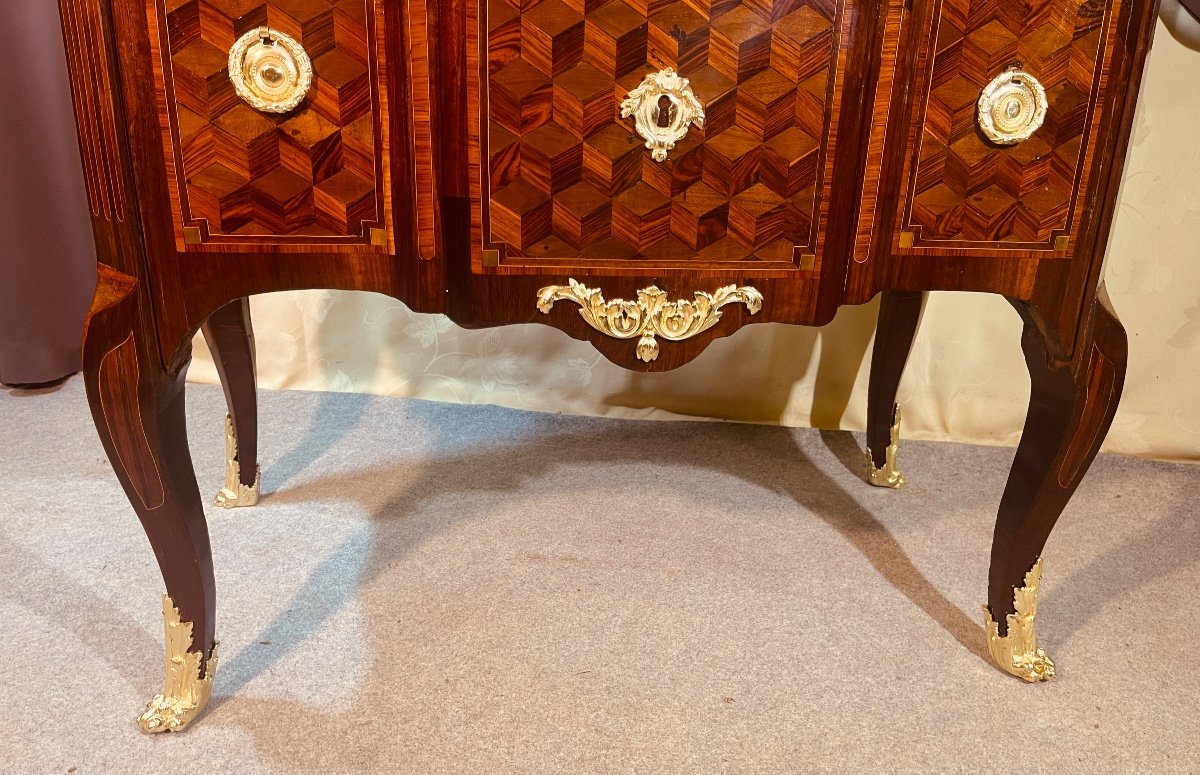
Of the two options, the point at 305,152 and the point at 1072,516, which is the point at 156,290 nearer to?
the point at 305,152

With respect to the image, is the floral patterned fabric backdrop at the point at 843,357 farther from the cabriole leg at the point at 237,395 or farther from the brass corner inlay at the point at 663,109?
the brass corner inlay at the point at 663,109

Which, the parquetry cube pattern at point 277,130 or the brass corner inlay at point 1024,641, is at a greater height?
the parquetry cube pattern at point 277,130

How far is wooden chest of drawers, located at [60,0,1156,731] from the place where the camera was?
2.05ft

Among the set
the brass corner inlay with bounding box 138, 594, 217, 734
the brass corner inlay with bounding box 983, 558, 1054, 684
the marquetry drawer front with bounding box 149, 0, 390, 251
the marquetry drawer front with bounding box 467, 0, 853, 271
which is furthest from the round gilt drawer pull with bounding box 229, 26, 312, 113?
the brass corner inlay with bounding box 983, 558, 1054, 684

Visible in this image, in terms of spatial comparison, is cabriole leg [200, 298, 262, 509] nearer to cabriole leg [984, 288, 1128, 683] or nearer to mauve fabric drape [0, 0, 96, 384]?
mauve fabric drape [0, 0, 96, 384]

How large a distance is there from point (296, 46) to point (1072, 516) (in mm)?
1124

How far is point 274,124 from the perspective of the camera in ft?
2.09

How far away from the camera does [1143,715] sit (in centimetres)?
82

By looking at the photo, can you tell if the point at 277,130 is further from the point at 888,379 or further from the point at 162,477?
the point at 888,379

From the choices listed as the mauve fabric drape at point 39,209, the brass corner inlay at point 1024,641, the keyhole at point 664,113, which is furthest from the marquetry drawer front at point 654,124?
the mauve fabric drape at point 39,209

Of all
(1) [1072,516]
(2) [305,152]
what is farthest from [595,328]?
(1) [1072,516]

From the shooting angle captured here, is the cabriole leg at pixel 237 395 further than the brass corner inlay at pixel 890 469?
No

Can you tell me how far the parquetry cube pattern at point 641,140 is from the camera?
63 cm

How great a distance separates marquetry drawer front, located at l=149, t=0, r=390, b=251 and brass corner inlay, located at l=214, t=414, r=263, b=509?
516 millimetres
